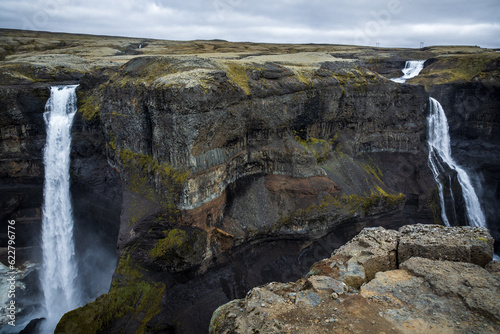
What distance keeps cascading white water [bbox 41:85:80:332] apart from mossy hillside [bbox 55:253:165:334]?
26.1ft

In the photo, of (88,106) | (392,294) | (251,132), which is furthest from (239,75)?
(392,294)

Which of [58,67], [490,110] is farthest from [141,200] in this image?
[490,110]

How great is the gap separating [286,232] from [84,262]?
17.2m

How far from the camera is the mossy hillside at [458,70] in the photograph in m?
36.4

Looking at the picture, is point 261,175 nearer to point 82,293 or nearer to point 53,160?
point 82,293

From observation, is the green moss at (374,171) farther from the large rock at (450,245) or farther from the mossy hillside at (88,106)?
the mossy hillside at (88,106)

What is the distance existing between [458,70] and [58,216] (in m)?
51.2

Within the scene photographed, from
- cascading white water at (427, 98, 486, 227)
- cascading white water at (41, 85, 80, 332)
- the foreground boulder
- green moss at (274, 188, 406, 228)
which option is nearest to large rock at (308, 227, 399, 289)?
the foreground boulder

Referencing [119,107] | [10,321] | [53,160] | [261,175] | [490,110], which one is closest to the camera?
[10,321]

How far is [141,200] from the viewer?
20312 mm

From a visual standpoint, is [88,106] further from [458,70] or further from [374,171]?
[458,70]

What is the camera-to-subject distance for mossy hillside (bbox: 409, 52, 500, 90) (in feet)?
119

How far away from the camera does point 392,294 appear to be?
31.2 ft

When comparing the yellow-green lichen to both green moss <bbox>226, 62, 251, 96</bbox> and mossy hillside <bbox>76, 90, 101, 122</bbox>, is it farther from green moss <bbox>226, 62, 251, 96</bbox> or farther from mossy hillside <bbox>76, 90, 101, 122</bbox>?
green moss <bbox>226, 62, 251, 96</bbox>
